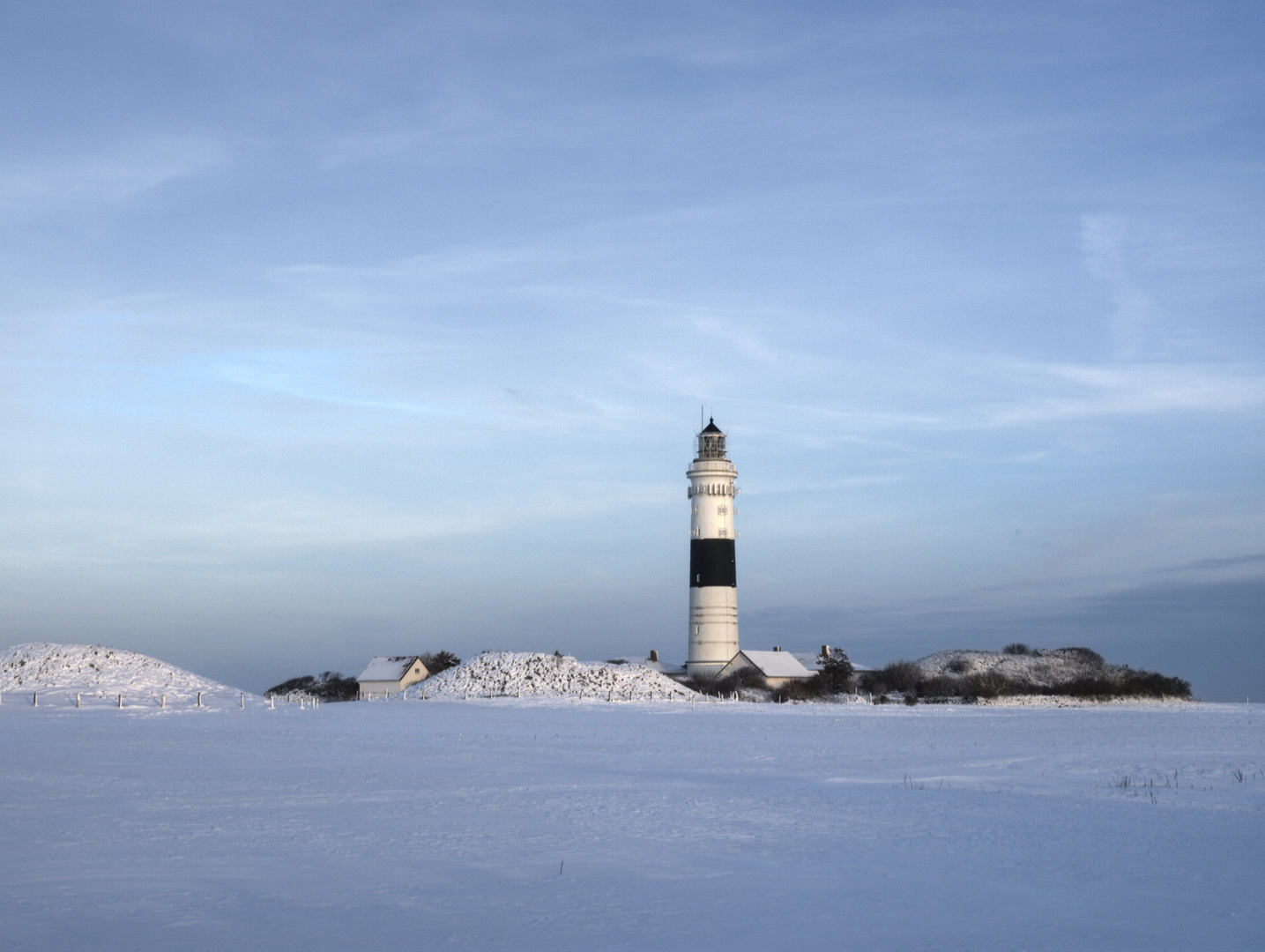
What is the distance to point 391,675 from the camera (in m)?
80.4

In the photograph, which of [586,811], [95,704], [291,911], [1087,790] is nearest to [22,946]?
[291,911]

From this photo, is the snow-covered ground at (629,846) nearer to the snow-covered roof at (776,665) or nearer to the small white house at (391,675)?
the snow-covered roof at (776,665)

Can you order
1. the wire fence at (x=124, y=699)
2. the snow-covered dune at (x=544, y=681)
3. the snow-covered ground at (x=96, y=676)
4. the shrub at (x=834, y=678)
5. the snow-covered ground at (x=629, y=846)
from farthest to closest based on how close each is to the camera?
the shrub at (x=834, y=678) < the snow-covered dune at (x=544, y=681) < the snow-covered ground at (x=96, y=676) < the wire fence at (x=124, y=699) < the snow-covered ground at (x=629, y=846)

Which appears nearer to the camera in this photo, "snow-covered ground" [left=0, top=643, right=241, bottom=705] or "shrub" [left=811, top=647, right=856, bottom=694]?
"snow-covered ground" [left=0, top=643, right=241, bottom=705]

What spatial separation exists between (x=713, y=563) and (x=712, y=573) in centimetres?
56

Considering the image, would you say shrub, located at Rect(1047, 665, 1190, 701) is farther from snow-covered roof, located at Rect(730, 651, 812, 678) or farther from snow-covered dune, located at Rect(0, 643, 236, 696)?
snow-covered dune, located at Rect(0, 643, 236, 696)

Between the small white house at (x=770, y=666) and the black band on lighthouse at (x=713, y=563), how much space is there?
463 centimetres

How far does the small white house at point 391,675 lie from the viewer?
260 ft

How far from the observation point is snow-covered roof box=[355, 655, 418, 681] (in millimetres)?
80375

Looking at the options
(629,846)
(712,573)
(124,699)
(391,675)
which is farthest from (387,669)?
(629,846)

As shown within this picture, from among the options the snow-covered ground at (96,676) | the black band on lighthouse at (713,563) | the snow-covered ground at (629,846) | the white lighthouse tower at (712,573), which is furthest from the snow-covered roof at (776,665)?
the snow-covered ground at (629,846)

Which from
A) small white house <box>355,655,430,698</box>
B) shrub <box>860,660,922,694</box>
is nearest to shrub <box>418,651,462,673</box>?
small white house <box>355,655,430,698</box>

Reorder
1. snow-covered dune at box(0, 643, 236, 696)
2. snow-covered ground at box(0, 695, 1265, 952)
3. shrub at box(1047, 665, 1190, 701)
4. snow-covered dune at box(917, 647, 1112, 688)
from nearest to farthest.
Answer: snow-covered ground at box(0, 695, 1265, 952) < snow-covered dune at box(0, 643, 236, 696) < shrub at box(1047, 665, 1190, 701) < snow-covered dune at box(917, 647, 1112, 688)

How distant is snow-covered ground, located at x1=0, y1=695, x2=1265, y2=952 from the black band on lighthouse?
41.9m
